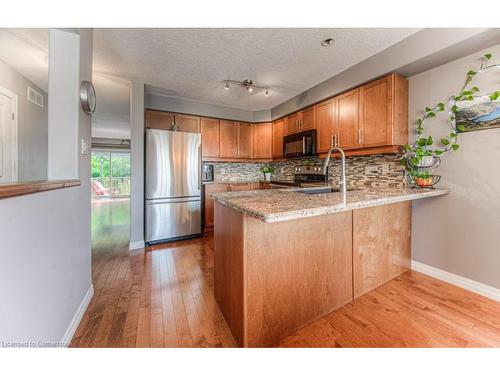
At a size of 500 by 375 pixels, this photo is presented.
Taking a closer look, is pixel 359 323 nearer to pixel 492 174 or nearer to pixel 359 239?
pixel 359 239

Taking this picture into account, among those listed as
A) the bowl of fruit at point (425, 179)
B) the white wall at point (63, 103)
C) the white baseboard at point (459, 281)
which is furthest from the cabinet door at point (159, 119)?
the white baseboard at point (459, 281)

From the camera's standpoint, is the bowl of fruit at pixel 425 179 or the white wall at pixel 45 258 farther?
the bowl of fruit at pixel 425 179

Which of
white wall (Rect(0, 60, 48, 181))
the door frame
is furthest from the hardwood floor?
white wall (Rect(0, 60, 48, 181))

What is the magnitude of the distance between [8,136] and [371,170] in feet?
16.1

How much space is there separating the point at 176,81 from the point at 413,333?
12.0 feet

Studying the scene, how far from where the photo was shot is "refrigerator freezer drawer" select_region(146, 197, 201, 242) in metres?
3.10

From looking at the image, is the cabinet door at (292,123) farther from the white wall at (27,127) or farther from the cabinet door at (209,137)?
the white wall at (27,127)

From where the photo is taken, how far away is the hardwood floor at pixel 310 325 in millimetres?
1299

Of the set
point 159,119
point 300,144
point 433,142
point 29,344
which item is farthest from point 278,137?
point 29,344

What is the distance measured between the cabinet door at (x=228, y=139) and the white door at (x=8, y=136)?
9.71 ft

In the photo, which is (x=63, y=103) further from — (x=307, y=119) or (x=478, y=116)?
(x=478, y=116)

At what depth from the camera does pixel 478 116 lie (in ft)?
5.89

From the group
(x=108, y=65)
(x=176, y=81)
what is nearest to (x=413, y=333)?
(x=176, y=81)

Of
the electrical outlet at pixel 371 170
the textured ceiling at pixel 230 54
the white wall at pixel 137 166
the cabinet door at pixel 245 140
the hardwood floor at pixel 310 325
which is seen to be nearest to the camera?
the hardwood floor at pixel 310 325
